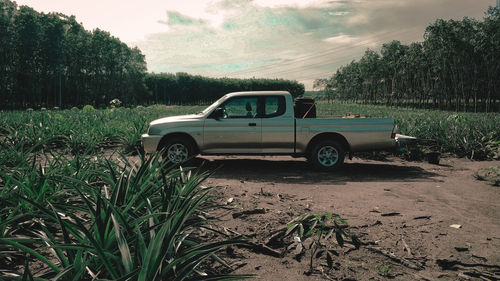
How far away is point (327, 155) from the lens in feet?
25.5

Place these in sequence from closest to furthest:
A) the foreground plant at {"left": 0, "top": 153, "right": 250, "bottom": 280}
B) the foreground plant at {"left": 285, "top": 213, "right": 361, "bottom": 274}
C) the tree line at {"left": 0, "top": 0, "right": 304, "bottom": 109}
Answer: the foreground plant at {"left": 0, "top": 153, "right": 250, "bottom": 280} → the foreground plant at {"left": 285, "top": 213, "right": 361, "bottom": 274} → the tree line at {"left": 0, "top": 0, "right": 304, "bottom": 109}

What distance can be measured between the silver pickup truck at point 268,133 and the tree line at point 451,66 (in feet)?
138

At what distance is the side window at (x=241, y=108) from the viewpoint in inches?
306

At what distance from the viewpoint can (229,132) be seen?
7688 millimetres

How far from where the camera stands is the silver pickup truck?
762 centimetres

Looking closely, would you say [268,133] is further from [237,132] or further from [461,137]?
[461,137]

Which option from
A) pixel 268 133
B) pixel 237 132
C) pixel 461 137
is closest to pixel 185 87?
pixel 461 137

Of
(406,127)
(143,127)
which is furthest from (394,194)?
(143,127)

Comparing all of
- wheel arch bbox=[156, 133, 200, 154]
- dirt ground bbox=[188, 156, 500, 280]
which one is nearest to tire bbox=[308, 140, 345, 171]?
dirt ground bbox=[188, 156, 500, 280]

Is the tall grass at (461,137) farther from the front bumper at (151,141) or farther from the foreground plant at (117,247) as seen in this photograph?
the foreground plant at (117,247)

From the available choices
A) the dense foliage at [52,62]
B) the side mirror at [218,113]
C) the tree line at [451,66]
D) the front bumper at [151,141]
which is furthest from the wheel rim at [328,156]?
the dense foliage at [52,62]

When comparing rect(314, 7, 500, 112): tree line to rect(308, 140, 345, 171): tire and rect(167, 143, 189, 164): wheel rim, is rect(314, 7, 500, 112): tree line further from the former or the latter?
rect(167, 143, 189, 164): wheel rim

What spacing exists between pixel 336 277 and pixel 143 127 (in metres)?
9.11

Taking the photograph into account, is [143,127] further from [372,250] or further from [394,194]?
[372,250]
